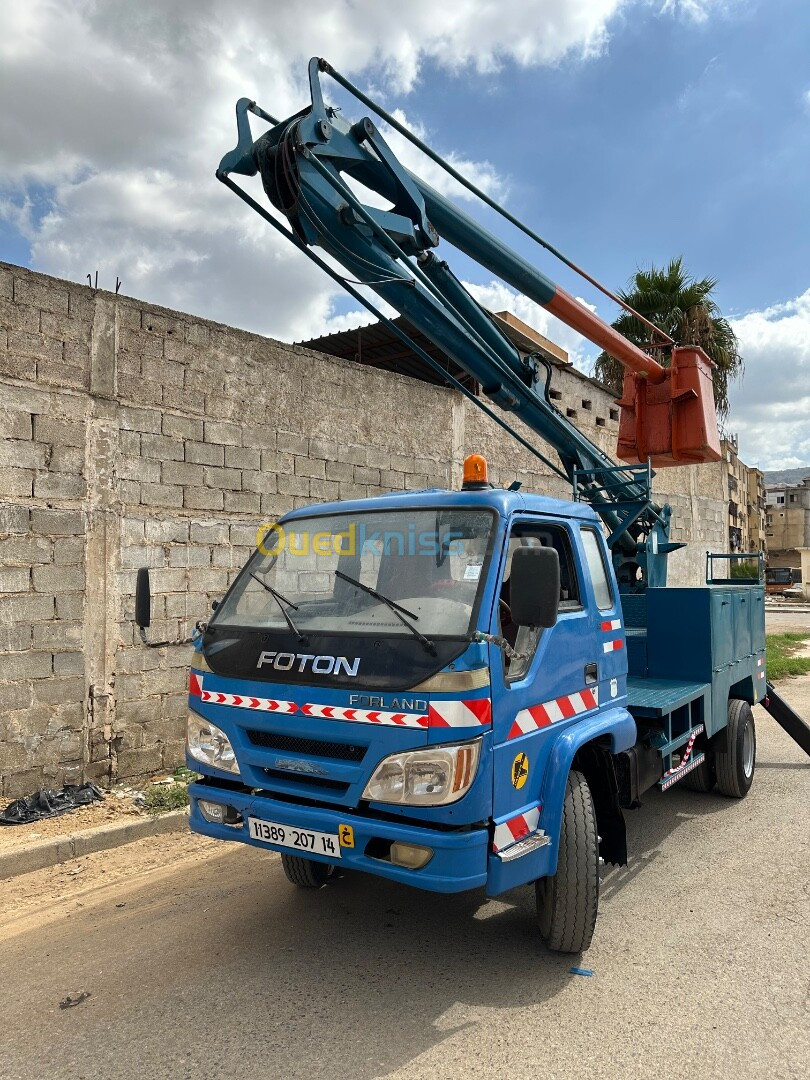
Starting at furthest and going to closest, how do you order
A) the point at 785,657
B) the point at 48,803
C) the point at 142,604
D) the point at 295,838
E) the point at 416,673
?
the point at 785,657, the point at 48,803, the point at 142,604, the point at 295,838, the point at 416,673

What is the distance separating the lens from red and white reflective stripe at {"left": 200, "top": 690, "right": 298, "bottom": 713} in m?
3.24

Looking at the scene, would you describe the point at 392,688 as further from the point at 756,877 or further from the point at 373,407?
the point at 373,407

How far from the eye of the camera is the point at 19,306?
552 cm

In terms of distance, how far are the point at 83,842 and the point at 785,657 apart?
13.3m

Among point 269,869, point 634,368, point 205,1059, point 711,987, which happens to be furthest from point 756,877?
point 634,368

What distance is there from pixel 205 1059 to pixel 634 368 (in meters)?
6.13

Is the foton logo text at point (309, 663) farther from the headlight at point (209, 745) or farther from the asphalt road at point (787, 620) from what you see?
the asphalt road at point (787, 620)

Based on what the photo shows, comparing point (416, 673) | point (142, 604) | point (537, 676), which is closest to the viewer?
point (416, 673)

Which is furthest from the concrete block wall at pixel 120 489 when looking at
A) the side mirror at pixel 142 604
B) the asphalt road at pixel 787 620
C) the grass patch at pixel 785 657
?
the asphalt road at pixel 787 620

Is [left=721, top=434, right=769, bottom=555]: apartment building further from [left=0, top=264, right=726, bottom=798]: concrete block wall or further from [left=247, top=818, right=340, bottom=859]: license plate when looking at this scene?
[left=247, top=818, right=340, bottom=859]: license plate

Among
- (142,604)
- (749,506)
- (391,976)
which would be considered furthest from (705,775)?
(749,506)

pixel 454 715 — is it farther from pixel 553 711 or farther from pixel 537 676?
pixel 553 711

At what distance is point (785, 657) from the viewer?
47.2ft

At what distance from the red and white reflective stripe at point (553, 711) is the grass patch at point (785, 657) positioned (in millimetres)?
9460
